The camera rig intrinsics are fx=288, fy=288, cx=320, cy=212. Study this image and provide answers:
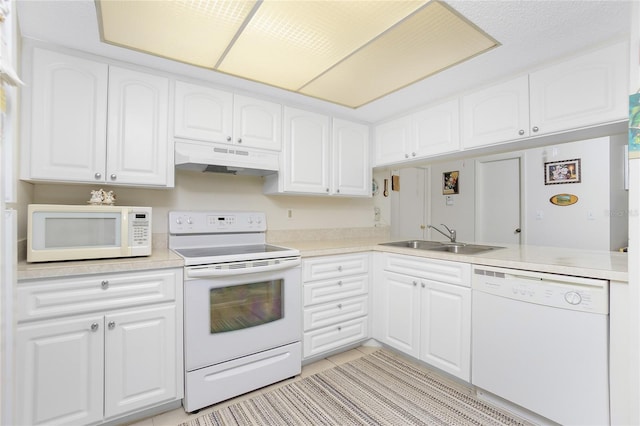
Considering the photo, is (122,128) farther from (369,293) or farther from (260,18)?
(369,293)

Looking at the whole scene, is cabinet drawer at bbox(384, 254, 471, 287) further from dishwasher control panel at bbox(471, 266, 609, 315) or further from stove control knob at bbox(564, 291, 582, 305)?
stove control knob at bbox(564, 291, 582, 305)

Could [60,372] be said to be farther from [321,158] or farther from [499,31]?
Result: [499,31]

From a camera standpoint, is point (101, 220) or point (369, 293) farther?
point (369, 293)

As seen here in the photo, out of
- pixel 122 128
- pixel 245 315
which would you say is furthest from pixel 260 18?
pixel 245 315

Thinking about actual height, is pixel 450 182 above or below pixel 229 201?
above

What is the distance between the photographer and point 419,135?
249 cm

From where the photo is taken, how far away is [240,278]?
6.02ft

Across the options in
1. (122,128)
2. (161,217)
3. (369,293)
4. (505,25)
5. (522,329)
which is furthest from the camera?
(369,293)

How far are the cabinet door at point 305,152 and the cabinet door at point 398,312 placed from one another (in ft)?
3.27

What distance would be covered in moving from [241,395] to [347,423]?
70 cm

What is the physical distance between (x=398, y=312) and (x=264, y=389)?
44.3 inches

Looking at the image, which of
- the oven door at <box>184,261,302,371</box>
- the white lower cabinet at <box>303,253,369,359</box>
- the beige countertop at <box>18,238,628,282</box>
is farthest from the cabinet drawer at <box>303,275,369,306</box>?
the beige countertop at <box>18,238,628,282</box>

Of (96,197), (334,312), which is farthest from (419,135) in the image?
(96,197)

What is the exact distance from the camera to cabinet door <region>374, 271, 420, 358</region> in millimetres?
2160
